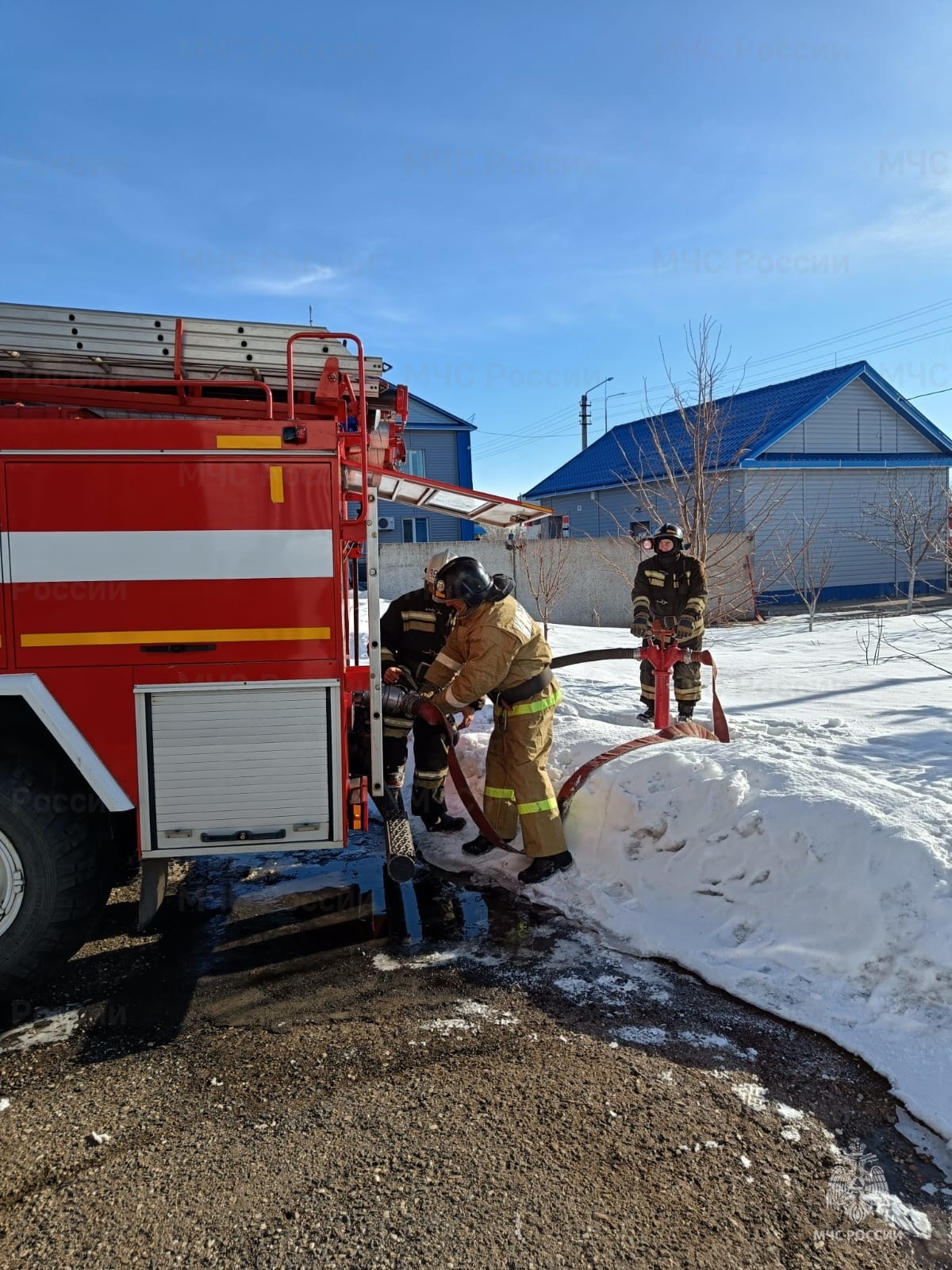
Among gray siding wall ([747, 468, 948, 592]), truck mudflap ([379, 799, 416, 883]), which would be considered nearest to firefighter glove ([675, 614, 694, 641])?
truck mudflap ([379, 799, 416, 883])

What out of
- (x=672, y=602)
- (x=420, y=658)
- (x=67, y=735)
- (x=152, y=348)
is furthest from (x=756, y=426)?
(x=67, y=735)

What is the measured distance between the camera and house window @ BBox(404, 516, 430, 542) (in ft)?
93.0

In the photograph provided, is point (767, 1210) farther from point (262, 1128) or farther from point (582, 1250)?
point (262, 1128)

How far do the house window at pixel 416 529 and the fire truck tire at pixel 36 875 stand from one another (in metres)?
25.1

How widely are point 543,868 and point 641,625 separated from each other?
346 cm

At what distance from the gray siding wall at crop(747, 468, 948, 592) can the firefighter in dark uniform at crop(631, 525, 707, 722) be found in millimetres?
15106

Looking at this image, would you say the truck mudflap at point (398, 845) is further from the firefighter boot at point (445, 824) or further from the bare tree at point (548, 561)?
the bare tree at point (548, 561)

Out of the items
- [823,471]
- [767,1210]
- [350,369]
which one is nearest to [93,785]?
[350,369]

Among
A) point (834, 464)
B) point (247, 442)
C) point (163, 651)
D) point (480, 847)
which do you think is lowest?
point (480, 847)

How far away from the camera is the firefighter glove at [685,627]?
717 centimetres

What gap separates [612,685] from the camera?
30.5 feet

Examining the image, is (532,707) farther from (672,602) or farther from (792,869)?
(672,602)

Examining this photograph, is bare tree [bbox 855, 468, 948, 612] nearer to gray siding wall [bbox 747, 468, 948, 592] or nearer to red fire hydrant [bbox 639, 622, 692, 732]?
gray siding wall [bbox 747, 468, 948, 592]

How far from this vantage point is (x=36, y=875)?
3389mm
